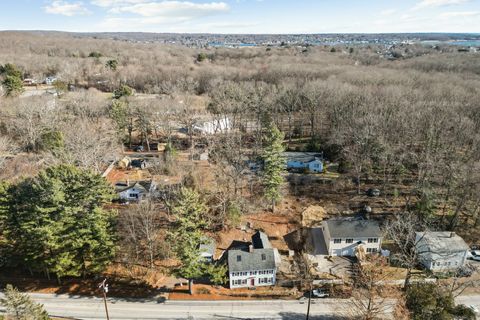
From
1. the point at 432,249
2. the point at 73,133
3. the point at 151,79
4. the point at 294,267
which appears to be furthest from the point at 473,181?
the point at 151,79

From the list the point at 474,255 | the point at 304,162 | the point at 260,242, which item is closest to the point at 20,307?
the point at 260,242

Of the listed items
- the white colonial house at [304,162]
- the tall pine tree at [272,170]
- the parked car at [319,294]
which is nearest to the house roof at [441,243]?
the parked car at [319,294]

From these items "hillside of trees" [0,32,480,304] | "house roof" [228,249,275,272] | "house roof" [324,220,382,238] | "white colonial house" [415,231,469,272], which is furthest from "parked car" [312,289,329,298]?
"hillside of trees" [0,32,480,304]

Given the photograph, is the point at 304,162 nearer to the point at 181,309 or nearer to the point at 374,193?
the point at 374,193

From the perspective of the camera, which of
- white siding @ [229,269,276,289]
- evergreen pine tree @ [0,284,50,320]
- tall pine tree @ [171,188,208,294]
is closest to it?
evergreen pine tree @ [0,284,50,320]

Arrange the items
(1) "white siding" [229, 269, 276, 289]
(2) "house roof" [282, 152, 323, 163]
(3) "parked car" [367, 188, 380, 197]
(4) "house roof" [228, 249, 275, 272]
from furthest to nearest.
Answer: (2) "house roof" [282, 152, 323, 163] < (3) "parked car" [367, 188, 380, 197] < (1) "white siding" [229, 269, 276, 289] < (4) "house roof" [228, 249, 275, 272]

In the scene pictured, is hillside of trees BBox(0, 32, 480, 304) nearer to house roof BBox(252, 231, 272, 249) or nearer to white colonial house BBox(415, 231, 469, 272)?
house roof BBox(252, 231, 272, 249)

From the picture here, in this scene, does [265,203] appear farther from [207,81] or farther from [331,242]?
[207,81]
